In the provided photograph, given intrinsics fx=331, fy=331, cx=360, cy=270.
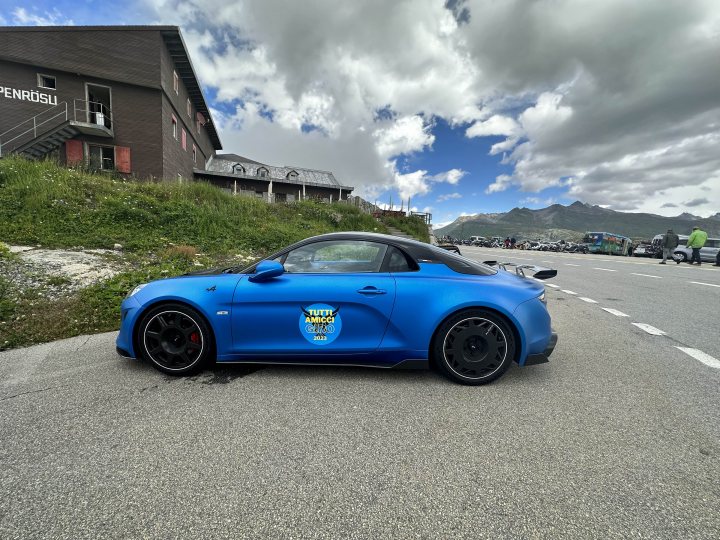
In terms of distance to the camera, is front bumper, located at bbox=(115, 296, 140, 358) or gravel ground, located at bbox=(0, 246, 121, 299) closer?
front bumper, located at bbox=(115, 296, 140, 358)

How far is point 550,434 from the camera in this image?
2.11 m

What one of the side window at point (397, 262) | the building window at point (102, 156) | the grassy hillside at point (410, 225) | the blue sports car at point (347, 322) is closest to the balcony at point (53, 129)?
the building window at point (102, 156)

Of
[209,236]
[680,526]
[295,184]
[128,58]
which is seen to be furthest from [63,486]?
[295,184]

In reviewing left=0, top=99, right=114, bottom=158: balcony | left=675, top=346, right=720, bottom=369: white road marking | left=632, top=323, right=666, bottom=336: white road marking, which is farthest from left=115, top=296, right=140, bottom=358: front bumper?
left=0, top=99, right=114, bottom=158: balcony

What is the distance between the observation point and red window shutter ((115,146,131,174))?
59.6 ft

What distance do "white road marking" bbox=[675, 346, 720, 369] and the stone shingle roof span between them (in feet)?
102

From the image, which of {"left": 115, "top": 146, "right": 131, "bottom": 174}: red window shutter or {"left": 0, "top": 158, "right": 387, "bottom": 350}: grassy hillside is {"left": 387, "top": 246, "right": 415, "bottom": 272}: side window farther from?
{"left": 115, "top": 146, "right": 131, "bottom": 174}: red window shutter

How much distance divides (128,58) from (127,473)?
920 inches

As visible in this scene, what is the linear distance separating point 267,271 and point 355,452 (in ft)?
5.01

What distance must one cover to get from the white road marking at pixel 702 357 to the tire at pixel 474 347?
7.29ft

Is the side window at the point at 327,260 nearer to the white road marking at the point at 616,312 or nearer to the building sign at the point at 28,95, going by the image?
the white road marking at the point at 616,312

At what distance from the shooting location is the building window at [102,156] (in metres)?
18.0

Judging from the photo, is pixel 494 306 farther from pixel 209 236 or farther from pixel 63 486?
pixel 209 236

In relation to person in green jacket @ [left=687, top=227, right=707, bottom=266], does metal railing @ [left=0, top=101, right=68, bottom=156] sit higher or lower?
higher
